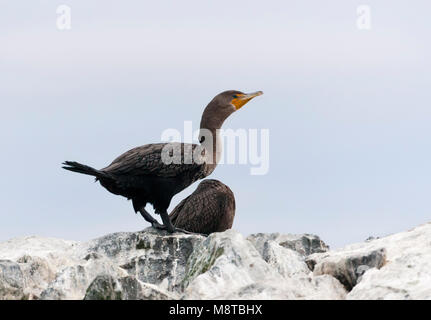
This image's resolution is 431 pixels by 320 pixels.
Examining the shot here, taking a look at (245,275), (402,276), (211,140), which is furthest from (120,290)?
(211,140)

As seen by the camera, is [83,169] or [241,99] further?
[241,99]

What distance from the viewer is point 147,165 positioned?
1066 centimetres

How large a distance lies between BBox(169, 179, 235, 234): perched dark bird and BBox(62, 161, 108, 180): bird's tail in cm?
138

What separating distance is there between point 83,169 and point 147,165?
74 centimetres

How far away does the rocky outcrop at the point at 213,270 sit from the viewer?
6.86 m

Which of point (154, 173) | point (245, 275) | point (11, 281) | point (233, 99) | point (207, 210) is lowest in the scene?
point (11, 281)

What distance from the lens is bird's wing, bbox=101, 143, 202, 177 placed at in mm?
10641

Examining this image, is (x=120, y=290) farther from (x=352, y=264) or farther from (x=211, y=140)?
(x=211, y=140)

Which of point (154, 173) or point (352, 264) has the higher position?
point (154, 173)

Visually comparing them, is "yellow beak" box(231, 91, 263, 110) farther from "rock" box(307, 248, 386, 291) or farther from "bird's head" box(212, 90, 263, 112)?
"rock" box(307, 248, 386, 291)

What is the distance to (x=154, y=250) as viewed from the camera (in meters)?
9.51

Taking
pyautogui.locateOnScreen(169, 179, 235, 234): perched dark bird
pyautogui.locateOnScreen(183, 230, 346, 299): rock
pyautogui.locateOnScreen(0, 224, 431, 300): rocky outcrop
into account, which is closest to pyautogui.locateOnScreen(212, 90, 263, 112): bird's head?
pyautogui.locateOnScreen(169, 179, 235, 234): perched dark bird

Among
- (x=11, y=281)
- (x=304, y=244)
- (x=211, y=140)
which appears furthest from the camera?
(x=211, y=140)
